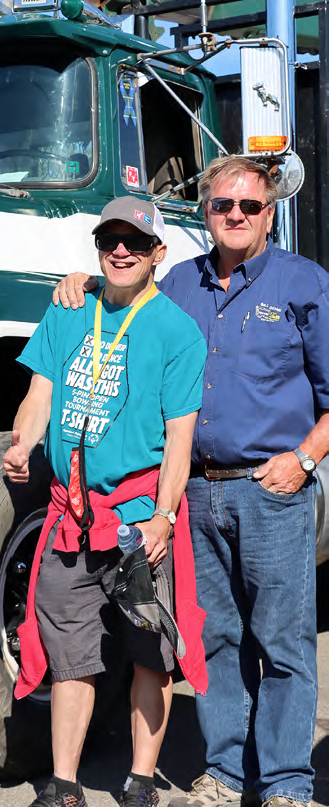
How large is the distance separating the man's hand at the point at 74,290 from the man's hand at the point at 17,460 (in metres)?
0.44

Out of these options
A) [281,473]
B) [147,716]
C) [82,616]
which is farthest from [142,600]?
[281,473]

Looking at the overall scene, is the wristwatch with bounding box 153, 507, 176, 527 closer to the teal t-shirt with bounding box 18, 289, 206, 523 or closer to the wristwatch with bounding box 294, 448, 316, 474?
the teal t-shirt with bounding box 18, 289, 206, 523

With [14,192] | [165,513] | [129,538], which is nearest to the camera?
[129,538]

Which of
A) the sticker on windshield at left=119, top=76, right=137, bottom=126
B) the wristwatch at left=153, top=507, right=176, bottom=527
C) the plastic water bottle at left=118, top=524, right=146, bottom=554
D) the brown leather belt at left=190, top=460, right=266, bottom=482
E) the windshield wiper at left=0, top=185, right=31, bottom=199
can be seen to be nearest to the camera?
the plastic water bottle at left=118, top=524, right=146, bottom=554

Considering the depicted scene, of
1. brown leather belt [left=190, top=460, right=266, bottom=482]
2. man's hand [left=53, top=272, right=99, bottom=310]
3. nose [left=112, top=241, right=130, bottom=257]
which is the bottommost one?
brown leather belt [left=190, top=460, right=266, bottom=482]

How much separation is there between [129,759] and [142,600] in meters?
1.24

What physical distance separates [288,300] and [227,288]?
0.23 meters

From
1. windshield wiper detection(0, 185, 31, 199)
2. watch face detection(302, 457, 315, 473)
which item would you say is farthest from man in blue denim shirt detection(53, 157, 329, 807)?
windshield wiper detection(0, 185, 31, 199)

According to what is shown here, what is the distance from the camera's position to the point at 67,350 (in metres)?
3.36

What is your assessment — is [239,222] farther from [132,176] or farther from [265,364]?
[132,176]

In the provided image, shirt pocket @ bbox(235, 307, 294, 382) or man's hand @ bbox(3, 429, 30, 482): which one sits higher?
shirt pocket @ bbox(235, 307, 294, 382)

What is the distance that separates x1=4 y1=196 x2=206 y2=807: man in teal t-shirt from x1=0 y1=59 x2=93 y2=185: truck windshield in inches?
50.7

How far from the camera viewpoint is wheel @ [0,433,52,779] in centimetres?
371

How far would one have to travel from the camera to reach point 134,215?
3283 mm
